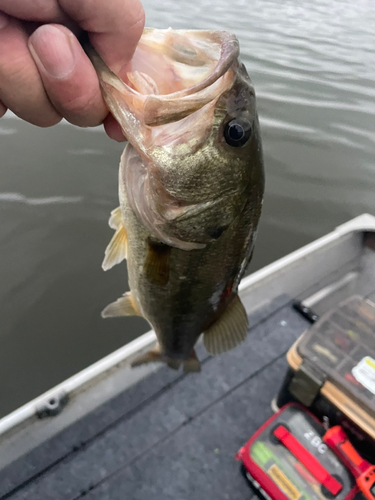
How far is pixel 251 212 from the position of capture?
4.08 feet

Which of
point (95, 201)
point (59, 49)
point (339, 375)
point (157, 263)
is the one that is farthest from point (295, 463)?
point (95, 201)

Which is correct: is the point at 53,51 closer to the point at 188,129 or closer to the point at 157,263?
the point at 188,129

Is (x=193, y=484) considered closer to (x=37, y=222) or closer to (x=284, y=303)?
(x=284, y=303)

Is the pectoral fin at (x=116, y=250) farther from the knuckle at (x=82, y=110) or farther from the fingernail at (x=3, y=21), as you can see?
the fingernail at (x=3, y=21)

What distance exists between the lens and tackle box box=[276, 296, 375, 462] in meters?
1.87

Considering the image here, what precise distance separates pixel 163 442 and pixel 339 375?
105 centimetres

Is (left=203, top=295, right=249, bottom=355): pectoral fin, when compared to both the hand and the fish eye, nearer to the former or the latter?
the fish eye

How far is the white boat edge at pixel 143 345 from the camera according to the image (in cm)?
194

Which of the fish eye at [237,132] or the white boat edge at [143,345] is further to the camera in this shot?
the white boat edge at [143,345]

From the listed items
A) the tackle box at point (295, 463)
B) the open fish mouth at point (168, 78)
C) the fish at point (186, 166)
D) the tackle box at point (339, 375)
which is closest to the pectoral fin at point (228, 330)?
the fish at point (186, 166)

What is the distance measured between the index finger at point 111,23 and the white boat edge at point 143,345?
1656 millimetres

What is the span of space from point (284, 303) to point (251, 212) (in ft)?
6.38

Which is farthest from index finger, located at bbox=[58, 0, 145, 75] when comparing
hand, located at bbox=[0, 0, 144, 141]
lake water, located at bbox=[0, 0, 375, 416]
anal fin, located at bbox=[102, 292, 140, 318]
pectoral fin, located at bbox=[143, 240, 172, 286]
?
lake water, located at bbox=[0, 0, 375, 416]

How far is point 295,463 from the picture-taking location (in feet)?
6.34
